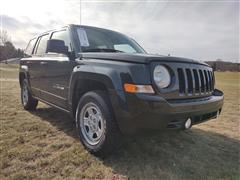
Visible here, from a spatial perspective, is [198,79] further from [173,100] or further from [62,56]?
[62,56]

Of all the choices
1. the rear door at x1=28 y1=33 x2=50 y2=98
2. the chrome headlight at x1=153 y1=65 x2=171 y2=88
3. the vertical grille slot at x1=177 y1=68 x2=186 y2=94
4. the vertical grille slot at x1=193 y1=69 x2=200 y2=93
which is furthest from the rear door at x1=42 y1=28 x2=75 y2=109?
the vertical grille slot at x1=193 y1=69 x2=200 y2=93

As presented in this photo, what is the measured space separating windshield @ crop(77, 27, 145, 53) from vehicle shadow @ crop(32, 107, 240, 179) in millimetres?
1561

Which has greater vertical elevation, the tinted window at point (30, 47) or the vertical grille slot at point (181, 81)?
the tinted window at point (30, 47)

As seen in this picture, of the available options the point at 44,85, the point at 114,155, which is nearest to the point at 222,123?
the point at 114,155

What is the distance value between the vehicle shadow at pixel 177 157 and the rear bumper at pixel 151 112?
0.93 ft

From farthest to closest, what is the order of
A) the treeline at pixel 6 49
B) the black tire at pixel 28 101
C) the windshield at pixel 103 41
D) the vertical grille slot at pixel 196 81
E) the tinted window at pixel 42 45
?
the treeline at pixel 6 49 < the black tire at pixel 28 101 < the tinted window at pixel 42 45 < the windshield at pixel 103 41 < the vertical grille slot at pixel 196 81

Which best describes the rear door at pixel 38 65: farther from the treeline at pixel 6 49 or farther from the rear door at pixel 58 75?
the treeline at pixel 6 49

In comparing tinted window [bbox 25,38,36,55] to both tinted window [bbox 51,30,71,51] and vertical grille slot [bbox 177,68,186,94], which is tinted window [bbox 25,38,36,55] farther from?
vertical grille slot [bbox 177,68,186,94]

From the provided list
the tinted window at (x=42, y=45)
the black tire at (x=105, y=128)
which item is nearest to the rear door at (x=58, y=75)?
the tinted window at (x=42, y=45)

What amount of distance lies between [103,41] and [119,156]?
78.0 inches

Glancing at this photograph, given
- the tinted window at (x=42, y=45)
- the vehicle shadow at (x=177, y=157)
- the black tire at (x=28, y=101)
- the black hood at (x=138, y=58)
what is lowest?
the vehicle shadow at (x=177, y=157)

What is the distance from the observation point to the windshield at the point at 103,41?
11.9 feet

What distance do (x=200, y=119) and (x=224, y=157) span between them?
2.89ft

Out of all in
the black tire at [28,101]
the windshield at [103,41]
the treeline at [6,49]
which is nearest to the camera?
the windshield at [103,41]
